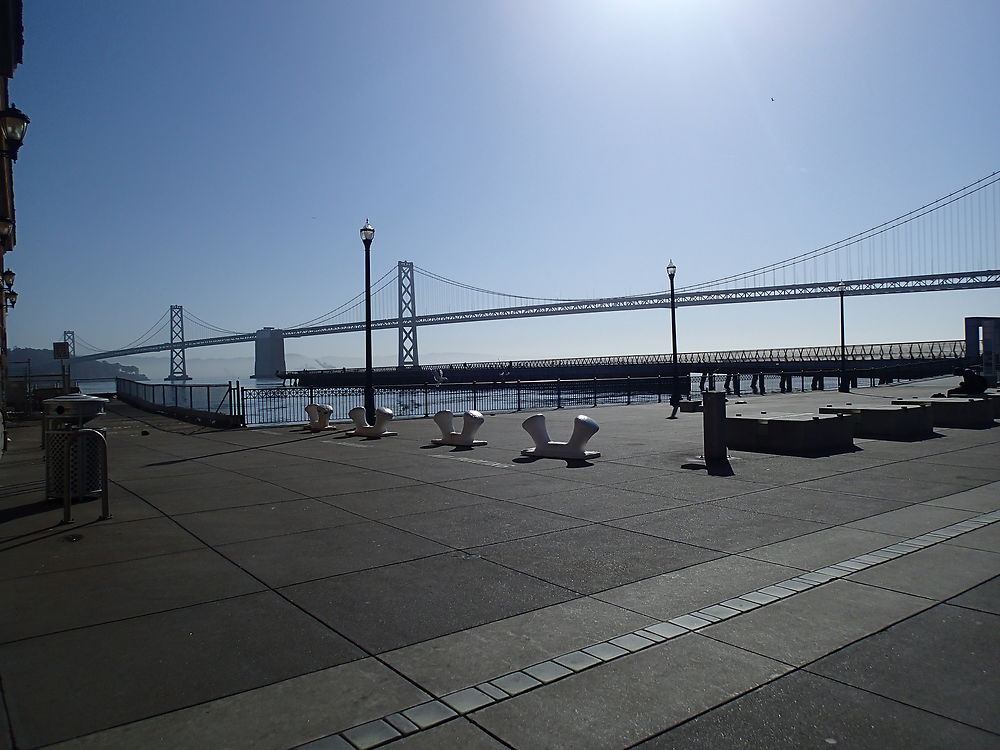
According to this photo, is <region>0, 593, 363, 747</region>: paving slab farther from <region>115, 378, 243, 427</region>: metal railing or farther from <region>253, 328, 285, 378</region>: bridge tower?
<region>253, 328, 285, 378</region>: bridge tower

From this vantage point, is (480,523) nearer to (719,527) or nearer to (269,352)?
(719,527)

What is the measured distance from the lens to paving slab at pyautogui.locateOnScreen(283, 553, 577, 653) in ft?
14.1

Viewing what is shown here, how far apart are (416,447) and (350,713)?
10.6 meters

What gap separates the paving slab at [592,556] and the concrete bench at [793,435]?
6401 millimetres

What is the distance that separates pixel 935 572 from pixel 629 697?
3085 mm

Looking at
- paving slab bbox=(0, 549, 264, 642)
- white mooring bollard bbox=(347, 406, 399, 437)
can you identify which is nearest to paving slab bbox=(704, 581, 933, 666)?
paving slab bbox=(0, 549, 264, 642)

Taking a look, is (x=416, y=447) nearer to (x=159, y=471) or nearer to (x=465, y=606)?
(x=159, y=471)

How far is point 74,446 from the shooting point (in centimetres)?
829

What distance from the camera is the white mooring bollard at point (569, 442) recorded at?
1154 centimetres

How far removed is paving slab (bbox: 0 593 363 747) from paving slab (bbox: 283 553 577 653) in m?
0.20

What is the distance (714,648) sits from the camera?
397 centimetres

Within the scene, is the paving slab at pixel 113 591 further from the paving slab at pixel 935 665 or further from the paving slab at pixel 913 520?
the paving slab at pixel 913 520

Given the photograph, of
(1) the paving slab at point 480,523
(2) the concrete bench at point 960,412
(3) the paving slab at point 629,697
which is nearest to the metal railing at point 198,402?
(1) the paving slab at point 480,523

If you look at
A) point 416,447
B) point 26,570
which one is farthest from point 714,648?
point 416,447
